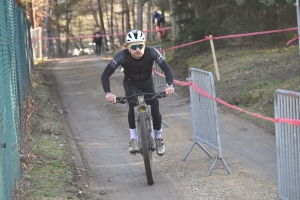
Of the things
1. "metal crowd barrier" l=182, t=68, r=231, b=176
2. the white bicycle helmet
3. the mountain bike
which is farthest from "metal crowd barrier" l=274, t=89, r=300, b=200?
the white bicycle helmet

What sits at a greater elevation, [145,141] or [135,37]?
[135,37]

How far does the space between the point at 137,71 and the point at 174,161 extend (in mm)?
1886

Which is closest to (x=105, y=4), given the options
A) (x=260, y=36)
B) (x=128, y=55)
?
(x=260, y=36)

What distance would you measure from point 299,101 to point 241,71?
11.1 m

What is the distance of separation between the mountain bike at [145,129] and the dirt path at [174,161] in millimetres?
367

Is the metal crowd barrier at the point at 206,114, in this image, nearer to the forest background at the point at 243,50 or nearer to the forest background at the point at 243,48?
the forest background at the point at 243,50

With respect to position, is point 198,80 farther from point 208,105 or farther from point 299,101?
point 299,101

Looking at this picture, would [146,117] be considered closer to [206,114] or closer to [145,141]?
[145,141]

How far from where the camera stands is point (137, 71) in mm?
8852

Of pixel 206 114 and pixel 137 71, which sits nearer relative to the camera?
pixel 137 71

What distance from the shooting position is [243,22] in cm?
1864

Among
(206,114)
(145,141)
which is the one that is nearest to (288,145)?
(145,141)

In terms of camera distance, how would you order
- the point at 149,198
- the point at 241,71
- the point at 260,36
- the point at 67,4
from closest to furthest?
1. the point at 149,198
2. the point at 241,71
3. the point at 260,36
4. the point at 67,4

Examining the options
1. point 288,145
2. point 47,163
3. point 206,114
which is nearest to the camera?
point 288,145
